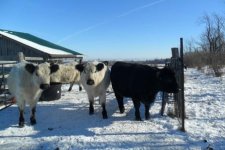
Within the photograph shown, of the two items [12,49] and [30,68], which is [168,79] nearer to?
[30,68]

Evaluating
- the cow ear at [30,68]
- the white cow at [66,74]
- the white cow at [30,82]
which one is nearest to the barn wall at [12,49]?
the white cow at [66,74]

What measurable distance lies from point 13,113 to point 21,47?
1376cm

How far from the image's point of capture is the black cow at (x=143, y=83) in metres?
8.98

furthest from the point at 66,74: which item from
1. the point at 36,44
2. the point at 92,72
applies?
the point at 36,44

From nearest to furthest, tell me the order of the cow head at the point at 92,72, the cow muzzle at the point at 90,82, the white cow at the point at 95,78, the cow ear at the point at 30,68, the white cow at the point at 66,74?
the cow ear at the point at 30,68 → the cow muzzle at the point at 90,82 → the cow head at the point at 92,72 → the white cow at the point at 95,78 → the white cow at the point at 66,74

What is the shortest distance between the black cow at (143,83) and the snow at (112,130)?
60cm

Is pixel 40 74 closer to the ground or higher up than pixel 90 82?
higher up

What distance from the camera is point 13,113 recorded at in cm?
1065

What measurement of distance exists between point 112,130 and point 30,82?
265 cm

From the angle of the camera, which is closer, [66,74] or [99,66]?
[99,66]

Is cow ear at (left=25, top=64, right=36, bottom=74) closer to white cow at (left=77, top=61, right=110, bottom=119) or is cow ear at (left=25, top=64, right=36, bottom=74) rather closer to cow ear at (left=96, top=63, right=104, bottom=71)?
white cow at (left=77, top=61, right=110, bottom=119)

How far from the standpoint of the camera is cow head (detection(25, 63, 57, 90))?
873 centimetres

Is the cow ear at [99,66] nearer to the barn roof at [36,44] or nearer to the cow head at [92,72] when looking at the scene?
the cow head at [92,72]

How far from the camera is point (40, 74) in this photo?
8.80 m
